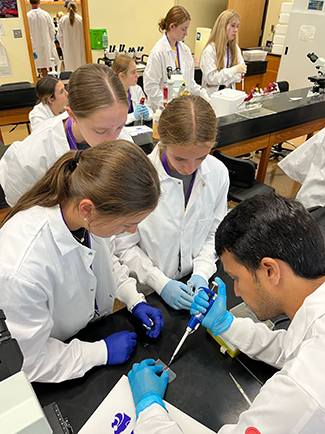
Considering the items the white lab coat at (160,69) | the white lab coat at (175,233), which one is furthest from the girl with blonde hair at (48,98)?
the white lab coat at (175,233)

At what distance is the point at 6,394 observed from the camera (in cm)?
46

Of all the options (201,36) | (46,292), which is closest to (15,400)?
(46,292)

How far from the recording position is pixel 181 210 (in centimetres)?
146

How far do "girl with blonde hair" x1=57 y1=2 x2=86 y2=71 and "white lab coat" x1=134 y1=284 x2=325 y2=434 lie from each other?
5.98 meters

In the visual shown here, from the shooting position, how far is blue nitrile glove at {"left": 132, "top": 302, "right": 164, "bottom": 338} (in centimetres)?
110

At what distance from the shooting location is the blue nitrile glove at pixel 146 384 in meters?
0.87

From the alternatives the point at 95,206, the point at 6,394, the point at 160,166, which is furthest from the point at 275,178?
the point at 6,394

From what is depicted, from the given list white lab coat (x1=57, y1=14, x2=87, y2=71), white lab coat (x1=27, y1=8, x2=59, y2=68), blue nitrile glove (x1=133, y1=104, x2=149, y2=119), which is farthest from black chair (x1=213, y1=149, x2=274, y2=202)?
white lab coat (x1=27, y1=8, x2=59, y2=68)

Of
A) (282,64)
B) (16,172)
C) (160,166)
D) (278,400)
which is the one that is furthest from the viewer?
(282,64)

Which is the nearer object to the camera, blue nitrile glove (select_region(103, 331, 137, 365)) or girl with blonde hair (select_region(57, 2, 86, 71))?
blue nitrile glove (select_region(103, 331, 137, 365))

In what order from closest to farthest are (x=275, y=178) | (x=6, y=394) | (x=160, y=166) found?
(x=6, y=394) → (x=160, y=166) → (x=275, y=178)

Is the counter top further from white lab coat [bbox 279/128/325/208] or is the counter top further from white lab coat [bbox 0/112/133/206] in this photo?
white lab coat [bbox 0/112/133/206]

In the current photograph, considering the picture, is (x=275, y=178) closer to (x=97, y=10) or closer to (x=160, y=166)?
(x=160, y=166)

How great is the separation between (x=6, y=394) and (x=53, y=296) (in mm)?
545
